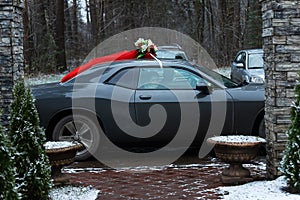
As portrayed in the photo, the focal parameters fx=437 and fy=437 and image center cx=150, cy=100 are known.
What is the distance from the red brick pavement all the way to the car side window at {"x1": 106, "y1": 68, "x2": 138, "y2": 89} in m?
1.31

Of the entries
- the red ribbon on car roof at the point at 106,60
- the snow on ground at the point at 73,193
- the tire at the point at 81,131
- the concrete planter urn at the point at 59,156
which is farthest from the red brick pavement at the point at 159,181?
the red ribbon on car roof at the point at 106,60

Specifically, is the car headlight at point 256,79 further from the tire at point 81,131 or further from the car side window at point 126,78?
the tire at point 81,131

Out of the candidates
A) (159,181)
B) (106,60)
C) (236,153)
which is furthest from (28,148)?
(106,60)

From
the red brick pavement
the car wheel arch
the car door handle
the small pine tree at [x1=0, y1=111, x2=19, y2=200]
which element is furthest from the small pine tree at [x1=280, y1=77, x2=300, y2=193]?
the car wheel arch

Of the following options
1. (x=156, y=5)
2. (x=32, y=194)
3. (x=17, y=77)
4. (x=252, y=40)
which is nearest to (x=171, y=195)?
(x=32, y=194)

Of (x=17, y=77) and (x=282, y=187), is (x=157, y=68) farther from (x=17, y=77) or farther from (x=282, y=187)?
(x=282, y=187)

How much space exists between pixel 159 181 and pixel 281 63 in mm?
1990

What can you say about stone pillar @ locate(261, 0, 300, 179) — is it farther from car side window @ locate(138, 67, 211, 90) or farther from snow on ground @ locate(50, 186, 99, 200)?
snow on ground @ locate(50, 186, 99, 200)

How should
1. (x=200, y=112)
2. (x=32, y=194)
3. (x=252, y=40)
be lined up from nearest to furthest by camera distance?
(x=32, y=194) < (x=200, y=112) < (x=252, y=40)

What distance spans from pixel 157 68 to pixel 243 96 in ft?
4.37

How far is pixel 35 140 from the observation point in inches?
156

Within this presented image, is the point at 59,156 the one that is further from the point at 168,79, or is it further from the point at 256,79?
the point at 256,79

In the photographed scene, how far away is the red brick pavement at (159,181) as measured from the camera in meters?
4.79

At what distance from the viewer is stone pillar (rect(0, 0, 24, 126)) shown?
15.6ft
